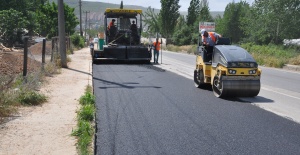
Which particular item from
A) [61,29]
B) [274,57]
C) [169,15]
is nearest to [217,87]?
[61,29]

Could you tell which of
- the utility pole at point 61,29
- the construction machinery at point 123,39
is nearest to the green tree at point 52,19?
the construction machinery at point 123,39

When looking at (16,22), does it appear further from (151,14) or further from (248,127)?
(151,14)

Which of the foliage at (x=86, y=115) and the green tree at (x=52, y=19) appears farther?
the green tree at (x=52, y=19)

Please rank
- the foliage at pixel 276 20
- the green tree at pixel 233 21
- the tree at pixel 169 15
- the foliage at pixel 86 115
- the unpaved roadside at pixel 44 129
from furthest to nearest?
1. the tree at pixel 169 15
2. the green tree at pixel 233 21
3. the foliage at pixel 276 20
4. the foliage at pixel 86 115
5. the unpaved roadside at pixel 44 129

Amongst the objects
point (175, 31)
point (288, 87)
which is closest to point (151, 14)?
point (175, 31)

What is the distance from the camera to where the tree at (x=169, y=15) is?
211 ft

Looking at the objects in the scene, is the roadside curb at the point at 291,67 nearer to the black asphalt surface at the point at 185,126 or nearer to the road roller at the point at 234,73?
the black asphalt surface at the point at 185,126

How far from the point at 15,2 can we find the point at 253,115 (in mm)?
49108

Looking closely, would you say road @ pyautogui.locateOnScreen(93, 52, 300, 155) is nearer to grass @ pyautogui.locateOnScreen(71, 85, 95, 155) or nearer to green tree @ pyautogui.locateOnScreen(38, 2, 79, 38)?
grass @ pyautogui.locateOnScreen(71, 85, 95, 155)

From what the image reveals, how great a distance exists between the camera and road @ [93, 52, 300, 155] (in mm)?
5727

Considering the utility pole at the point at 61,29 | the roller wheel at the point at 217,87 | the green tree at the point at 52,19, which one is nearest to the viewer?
the roller wheel at the point at 217,87

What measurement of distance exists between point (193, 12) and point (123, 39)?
43.4 m

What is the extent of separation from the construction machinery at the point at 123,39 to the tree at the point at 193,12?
42.4m

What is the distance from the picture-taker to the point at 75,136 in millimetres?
5840
